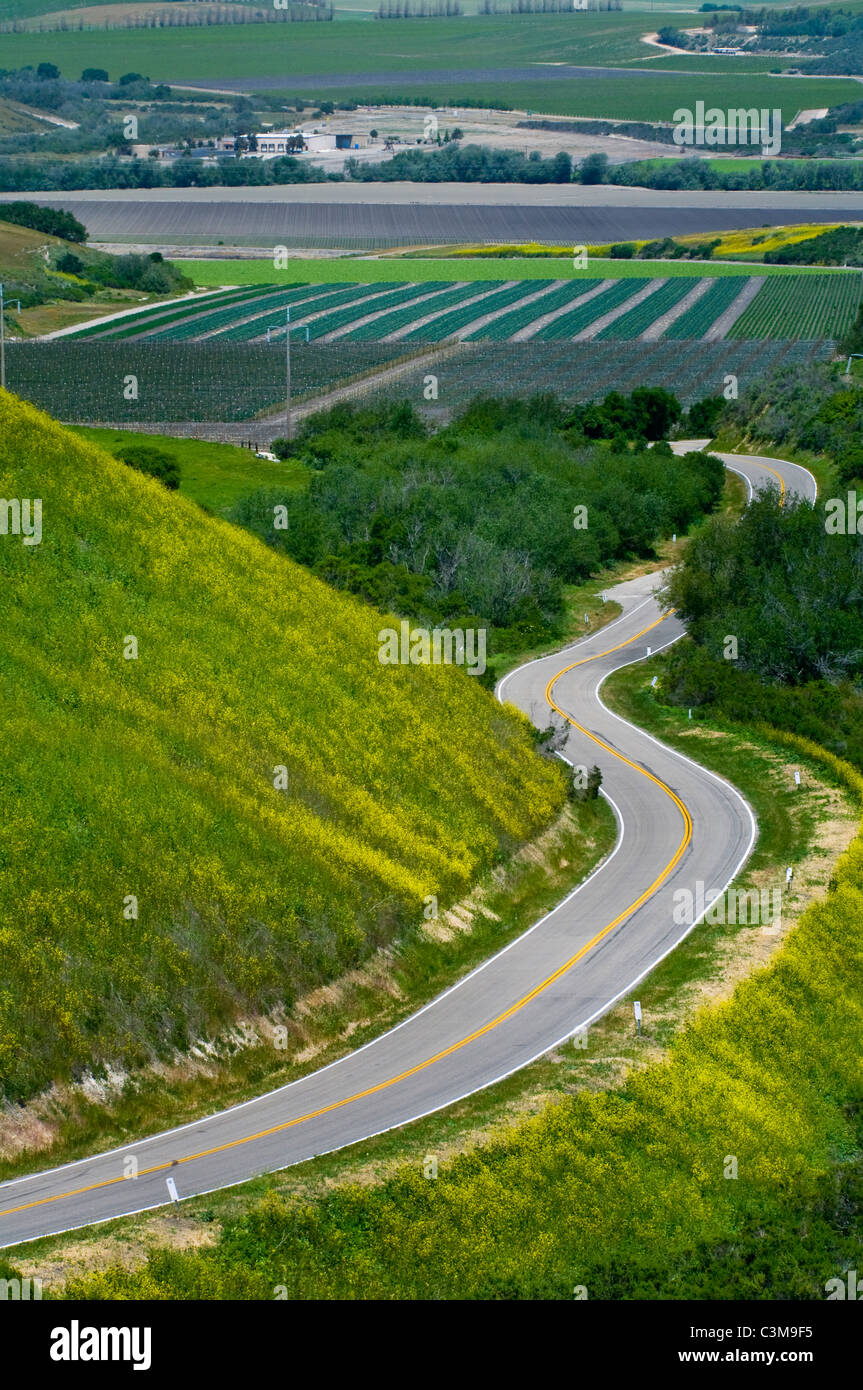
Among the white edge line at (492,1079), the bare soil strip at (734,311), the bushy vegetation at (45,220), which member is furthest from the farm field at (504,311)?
the white edge line at (492,1079)

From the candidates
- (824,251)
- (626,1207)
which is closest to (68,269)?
(824,251)

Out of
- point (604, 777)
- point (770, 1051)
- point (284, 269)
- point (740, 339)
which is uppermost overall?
point (284, 269)

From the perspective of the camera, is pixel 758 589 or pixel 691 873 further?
pixel 758 589

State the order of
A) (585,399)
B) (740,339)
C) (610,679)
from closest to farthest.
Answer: (610,679) < (585,399) < (740,339)

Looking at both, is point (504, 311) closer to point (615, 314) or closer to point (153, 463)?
point (615, 314)

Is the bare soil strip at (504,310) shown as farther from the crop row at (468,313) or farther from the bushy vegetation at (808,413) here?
the bushy vegetation at (808,413)

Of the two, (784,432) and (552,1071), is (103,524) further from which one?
(784,432)

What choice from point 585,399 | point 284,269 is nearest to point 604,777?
point 585,399
